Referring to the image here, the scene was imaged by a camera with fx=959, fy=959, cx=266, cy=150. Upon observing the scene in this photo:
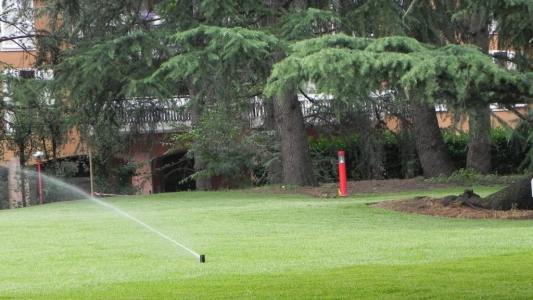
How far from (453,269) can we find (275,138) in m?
21.7

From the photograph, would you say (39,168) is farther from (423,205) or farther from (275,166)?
(423,205)

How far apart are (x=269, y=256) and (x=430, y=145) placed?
1818 cm

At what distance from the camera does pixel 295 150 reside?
2652cm

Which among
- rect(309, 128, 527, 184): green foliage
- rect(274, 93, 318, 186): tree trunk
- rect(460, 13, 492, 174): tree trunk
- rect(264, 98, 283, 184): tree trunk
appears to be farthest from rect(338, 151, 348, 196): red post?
rect(309, 128, 527, 184): green foliage

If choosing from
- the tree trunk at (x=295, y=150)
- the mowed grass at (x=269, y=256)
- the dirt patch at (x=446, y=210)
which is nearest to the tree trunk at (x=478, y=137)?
the tree trunk at (x=295, y=150)

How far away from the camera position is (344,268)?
34.5 feet

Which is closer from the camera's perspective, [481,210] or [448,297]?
[448,297]

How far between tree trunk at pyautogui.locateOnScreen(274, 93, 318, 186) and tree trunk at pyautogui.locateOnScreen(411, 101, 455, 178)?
4.22 m

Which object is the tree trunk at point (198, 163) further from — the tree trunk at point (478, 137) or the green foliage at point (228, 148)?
the tree trunk at point (478, 137)

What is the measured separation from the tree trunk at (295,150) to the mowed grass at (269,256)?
723cm

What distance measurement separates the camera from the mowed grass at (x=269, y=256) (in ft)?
30.1

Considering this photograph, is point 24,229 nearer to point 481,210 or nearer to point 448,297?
point 481,210

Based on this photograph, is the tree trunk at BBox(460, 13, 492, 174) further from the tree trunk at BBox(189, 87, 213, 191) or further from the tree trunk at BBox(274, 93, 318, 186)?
the tree trunk at BBox(189, 87, 213, 191)

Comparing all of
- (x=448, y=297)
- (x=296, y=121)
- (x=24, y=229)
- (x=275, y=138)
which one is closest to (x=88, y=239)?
(x=24, y=229)
